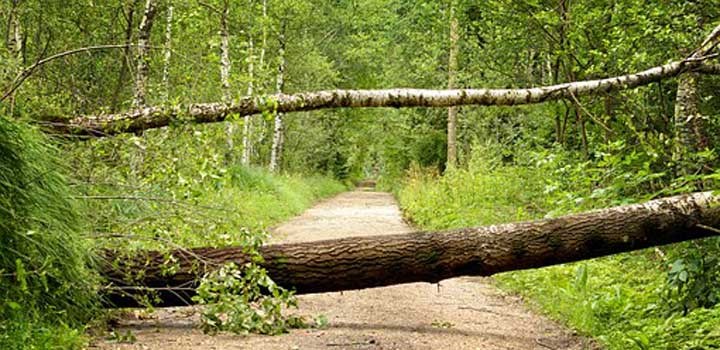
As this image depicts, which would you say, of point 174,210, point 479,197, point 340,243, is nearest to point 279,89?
point 479,197

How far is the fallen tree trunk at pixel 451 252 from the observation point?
5934 mm

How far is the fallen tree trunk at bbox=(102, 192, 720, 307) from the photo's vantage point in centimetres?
593

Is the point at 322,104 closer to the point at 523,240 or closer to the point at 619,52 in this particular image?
the point at 523,240

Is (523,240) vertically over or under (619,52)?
under

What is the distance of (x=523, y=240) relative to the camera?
608 centimetres

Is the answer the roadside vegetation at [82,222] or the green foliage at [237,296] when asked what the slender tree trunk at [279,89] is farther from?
the green foliage at [237,296]

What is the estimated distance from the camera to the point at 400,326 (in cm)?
625

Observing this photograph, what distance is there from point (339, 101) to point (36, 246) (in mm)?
3536

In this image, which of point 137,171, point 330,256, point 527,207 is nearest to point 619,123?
point 527,207

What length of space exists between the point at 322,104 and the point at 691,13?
429 cm

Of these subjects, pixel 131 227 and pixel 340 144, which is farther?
pixel 340 144

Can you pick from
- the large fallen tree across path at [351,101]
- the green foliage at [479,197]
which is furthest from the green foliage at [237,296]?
the green foliage at [479,197]

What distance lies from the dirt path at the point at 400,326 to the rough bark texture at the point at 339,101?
1.73m

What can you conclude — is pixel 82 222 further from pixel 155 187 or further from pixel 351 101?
pixel 351 101
